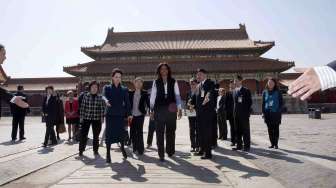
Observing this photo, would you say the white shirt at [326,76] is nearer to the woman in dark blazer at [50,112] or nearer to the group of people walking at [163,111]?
the group of people walking at [163,111]

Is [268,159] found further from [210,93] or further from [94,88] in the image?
[94,88]

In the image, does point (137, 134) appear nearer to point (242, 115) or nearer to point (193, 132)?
point (193, 132)

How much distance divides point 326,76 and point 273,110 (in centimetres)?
558

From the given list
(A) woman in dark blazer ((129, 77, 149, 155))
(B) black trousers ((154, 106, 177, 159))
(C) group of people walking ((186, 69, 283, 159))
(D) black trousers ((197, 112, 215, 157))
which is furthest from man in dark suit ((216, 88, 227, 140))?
(B) black trousers ((154, 106, 177, 159))

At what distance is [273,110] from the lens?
781cm

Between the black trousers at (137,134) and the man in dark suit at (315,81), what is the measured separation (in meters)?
4.67

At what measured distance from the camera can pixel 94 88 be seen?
695 centimetres

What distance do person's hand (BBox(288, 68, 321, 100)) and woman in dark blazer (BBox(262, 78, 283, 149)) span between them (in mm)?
5404

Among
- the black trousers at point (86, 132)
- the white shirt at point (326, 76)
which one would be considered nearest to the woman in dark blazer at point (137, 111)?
the black trousers at point (86, 132)

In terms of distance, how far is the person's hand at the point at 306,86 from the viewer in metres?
2.41

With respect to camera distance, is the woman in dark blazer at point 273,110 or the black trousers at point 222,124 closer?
the woman in dark blazer at point 273,110

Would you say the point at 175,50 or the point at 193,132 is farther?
the point at 175,50

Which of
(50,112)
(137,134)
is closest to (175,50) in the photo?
(50,112)

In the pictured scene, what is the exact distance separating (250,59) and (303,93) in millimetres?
33854
